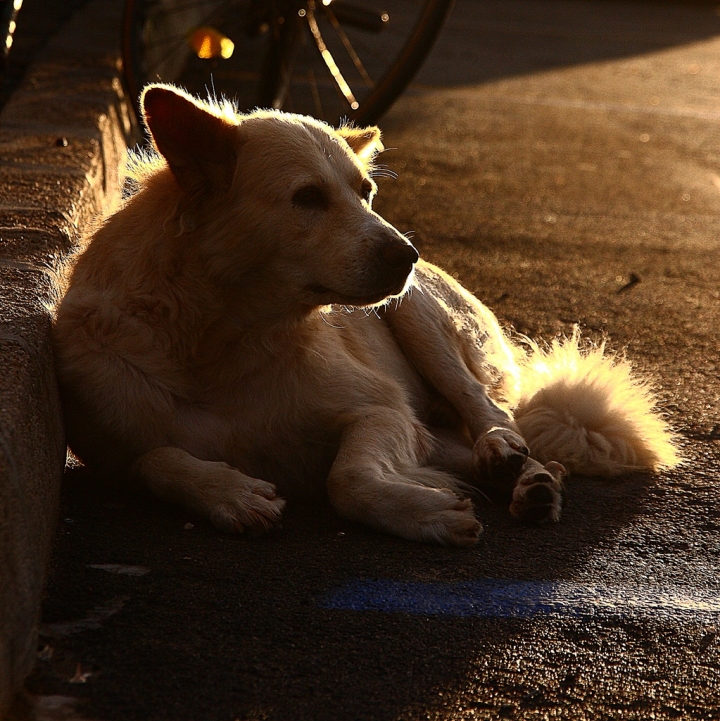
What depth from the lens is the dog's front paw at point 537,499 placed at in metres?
3.00

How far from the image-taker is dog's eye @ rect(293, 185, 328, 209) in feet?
9.66

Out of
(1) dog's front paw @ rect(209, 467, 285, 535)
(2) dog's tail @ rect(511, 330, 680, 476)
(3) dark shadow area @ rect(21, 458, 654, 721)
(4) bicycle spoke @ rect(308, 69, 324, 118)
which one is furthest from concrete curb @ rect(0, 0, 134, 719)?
(2) dog's tail @ rect(511, 330, 680, 476)

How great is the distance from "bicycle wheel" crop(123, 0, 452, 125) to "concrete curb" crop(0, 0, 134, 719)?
29 centimetres

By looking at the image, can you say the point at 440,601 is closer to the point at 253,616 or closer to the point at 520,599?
the point at 520,599

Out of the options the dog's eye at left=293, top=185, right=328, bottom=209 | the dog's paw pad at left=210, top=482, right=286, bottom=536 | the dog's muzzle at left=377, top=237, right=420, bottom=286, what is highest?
the dog's eye at left=293, top=185, right=328, bottom=209

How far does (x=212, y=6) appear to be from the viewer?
7.41m

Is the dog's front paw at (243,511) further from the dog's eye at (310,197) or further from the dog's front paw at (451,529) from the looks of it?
the dog's eye at (310,197)

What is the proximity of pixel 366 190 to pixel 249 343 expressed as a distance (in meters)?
0.56

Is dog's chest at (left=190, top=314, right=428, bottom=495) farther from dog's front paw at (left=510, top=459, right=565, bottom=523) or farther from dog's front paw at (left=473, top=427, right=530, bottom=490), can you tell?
dog's front paw at (left=510, top=459, right=565, bottom=523)

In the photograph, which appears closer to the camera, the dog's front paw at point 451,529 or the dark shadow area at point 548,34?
the dog's front paw at point 451,529

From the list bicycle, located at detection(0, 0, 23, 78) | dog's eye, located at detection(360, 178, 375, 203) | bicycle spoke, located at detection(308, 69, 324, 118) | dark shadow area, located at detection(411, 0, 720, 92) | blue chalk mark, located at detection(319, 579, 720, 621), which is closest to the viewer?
blue chalk mark, located at detection(319, 579, 720, 621)

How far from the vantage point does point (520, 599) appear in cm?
254

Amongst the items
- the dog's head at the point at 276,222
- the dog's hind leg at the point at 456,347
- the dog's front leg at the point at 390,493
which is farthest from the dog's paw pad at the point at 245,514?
the dog's hind leg at the point at 456,347

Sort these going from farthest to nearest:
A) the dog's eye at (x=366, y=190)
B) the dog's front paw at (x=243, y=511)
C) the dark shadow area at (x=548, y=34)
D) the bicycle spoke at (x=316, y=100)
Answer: the dark shadow area at (x=548, y=34) → the bicycle spoke at (x=316, y=100) → the dog's eye at (x=366, y=190) → the dog's front paw at (x=243, y=511)
